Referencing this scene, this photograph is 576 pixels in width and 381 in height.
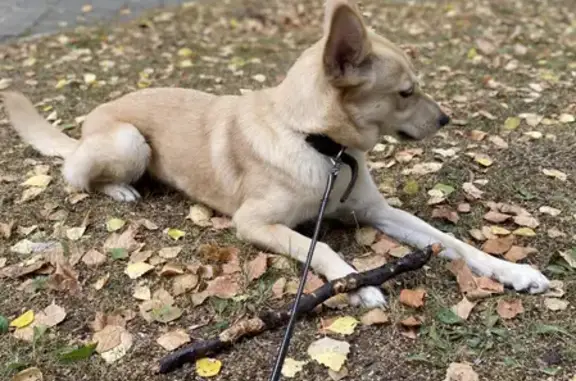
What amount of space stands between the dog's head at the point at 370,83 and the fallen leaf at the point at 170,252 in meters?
1.10

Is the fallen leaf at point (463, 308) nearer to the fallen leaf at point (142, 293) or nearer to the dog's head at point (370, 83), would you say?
the dog's head at point (370, 83)

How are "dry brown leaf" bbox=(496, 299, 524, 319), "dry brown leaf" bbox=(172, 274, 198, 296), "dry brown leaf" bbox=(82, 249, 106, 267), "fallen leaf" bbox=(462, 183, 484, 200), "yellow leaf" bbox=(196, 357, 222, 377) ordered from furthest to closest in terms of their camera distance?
"fallen leaf" bbox=(462, 183, 484, 200) < "dry brown leaf" bbox=(82, 249, 106, 267) < "dry brown leaf" bbox=(172, 274, 198, 296) < "dry brown leaf" bbox=(496, 299, 524, 319) < "yellow leaf" bbox=(196, 357, 222, 377)

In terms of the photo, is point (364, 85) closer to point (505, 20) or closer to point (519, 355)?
point (519, 355)

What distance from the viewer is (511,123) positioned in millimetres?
4832

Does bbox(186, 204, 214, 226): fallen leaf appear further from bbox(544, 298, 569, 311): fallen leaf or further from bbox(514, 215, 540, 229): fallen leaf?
bbox(544, 298, 569, 311): fallen leaf

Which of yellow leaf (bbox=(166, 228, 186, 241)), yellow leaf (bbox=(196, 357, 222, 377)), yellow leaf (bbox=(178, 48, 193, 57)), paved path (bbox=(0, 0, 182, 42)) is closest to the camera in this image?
yellow leaf (bbox=(196, 357, 222, 377))

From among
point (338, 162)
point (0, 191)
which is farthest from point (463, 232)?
point (0, 191)

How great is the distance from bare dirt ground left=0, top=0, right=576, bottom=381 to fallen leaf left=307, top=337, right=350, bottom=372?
0.04 metres

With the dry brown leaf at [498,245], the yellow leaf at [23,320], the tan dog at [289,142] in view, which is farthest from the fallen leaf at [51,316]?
the dry brown leaf at [498,245]

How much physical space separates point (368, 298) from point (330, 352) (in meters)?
0.37

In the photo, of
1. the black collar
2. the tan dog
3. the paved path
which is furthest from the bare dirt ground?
the paved path

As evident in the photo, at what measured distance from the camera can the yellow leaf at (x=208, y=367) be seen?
2.49 meters

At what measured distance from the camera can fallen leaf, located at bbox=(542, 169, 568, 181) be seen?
156 inches

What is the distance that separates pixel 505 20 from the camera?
788 cm
